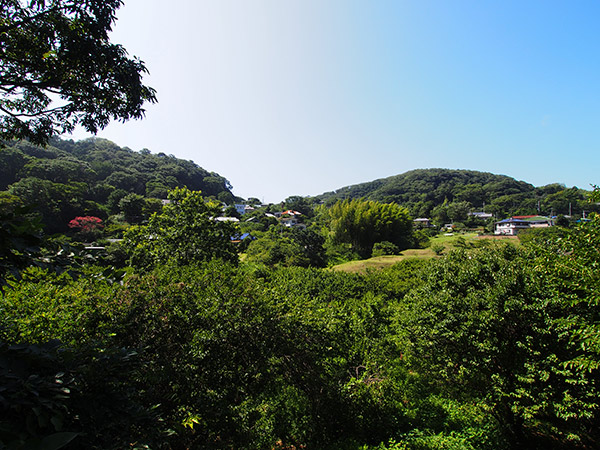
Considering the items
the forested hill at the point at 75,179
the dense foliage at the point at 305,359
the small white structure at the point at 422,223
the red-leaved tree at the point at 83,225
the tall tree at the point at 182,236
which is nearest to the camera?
the dense foliage at the point at 305,359

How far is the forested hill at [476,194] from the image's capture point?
2813 inches

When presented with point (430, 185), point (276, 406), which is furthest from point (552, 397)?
point (430, 185)

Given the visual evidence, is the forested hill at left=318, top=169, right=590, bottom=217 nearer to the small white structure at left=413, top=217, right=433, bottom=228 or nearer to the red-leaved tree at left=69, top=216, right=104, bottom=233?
the small white structure at left=413, top=217, right=433, bottom=228

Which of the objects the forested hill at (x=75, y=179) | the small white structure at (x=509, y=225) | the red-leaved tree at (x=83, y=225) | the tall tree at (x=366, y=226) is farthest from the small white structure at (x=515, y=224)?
the red-leaved tree at (x=83, y=225)

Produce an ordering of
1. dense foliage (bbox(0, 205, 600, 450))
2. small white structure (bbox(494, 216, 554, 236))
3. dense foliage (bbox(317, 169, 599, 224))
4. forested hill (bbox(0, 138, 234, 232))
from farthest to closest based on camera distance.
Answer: dense foliage (bbox(317, 169, 599, 224)) → small white structure (bbox(494, 216, 554, 236)) → forested hill (bbox(0, 138, 234, 232)) → dense foliage (bbox(0, 205, 600, 450))

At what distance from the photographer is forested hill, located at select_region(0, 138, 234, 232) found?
117 ft

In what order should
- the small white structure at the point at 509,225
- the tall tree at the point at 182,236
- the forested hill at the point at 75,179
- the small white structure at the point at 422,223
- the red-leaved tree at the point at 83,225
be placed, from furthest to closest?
the small white structure at the point at 422,223 → the small white structure at the point at 509,225 → the forested hill at the point at 75,179 → the red-leaved tree at the point at 83,225 → the tall tree at the point at 182,236

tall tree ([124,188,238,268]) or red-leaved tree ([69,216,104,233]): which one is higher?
red-leaved tree ([69,216,104,233])

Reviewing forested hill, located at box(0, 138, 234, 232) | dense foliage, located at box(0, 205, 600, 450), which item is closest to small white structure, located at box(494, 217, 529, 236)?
dense foliage, located at box(0, 205, 600, 450)

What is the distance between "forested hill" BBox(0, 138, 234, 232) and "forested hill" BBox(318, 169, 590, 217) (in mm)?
59454

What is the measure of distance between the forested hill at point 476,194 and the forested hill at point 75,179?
59.5m

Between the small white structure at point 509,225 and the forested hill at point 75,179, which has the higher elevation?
the forested hill at point 75,179

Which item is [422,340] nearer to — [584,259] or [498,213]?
[584,259]

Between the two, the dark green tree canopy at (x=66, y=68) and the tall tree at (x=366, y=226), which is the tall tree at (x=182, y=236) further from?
the tall tree at (x=366, y=226)
